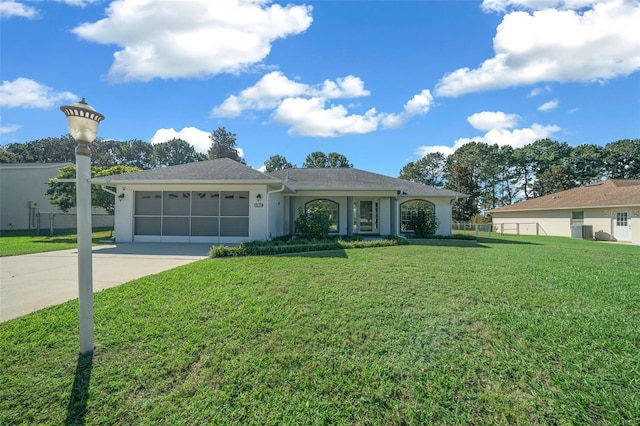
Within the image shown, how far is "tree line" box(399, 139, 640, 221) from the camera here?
37500mm

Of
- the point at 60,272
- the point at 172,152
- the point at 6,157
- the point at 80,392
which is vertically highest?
the point at 172,152

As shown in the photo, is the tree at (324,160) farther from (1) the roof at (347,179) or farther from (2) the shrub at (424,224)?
(2) the shrub at (424,224)

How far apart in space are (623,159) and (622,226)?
103 feet

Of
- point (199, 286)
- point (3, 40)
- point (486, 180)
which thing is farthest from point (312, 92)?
point (486, 180)

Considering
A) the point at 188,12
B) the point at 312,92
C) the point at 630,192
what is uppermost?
the point at 312,92

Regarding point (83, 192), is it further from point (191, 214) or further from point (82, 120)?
point (191, 214)

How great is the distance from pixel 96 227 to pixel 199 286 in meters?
24.3

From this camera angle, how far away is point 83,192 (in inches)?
111

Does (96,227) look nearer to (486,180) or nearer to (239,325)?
(239,325)

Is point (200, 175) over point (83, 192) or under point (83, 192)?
over

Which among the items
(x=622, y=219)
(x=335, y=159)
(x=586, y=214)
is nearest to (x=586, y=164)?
(x=586, y=214)

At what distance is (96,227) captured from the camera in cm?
2342

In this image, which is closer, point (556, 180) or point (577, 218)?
point (577, 218)

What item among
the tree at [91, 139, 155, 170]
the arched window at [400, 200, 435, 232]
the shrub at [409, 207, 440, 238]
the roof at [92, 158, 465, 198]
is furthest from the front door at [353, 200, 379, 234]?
the tree at [91, 139, 155, 170]
